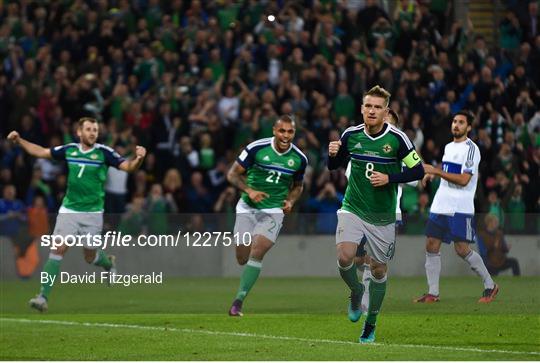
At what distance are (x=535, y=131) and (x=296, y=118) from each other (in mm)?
4258

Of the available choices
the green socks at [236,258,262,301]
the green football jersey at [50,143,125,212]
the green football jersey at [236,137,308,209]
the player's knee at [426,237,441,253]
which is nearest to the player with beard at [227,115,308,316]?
the green football jersey at [236,137,308,209]

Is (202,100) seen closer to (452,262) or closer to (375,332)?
(452,262)

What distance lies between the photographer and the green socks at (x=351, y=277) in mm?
13992

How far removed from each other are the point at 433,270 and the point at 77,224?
4535mm

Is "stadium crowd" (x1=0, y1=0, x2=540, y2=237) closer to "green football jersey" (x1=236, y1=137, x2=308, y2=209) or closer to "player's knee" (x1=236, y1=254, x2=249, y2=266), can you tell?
"player's knee" (x1=236, y1=254, x2=249, y2=266)

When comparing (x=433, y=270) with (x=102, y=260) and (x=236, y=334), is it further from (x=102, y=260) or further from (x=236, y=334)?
(x=102, y=260)

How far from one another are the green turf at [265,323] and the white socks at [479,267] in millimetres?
137

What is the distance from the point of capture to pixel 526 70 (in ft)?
86.2

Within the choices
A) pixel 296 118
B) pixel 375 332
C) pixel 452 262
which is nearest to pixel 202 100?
pixel 296 118

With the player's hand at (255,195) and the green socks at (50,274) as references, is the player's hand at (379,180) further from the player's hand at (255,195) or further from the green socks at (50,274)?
the green socks at (50,274)

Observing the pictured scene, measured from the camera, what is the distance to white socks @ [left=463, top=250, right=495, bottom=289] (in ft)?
56.1

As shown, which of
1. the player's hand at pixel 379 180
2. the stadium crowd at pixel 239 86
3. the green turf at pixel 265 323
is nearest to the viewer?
the player's hand at pixel 379 180

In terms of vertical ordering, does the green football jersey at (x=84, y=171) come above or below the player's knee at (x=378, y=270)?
below

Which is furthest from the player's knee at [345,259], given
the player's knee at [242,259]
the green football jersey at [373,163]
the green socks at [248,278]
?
the player's knee at [242,259]
